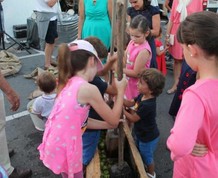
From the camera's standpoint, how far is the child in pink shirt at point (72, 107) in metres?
1.73

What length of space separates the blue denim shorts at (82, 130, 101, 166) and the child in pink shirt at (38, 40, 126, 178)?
50cm

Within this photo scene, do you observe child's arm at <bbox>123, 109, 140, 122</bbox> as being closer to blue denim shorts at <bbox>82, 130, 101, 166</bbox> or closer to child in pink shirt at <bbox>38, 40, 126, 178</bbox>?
blue denim shorts at <bbox>82, 130, 101, 166</bbox>

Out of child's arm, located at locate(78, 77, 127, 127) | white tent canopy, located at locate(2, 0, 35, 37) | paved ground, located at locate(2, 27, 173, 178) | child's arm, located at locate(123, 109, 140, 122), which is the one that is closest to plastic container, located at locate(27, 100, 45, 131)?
paved ground, located at locate(2, 27, 173, 178)

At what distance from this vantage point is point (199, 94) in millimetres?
1224

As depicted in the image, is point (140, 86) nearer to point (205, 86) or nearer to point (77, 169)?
point (77, 169)

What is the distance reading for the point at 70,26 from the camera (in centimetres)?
689

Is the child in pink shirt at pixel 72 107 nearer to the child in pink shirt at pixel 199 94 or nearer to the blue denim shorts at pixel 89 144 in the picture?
the blue denim shorts at pixel 89 144

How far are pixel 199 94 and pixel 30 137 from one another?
2.70 m

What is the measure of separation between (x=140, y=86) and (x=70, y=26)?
4.91 meters

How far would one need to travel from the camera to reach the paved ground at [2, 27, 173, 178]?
2.91m

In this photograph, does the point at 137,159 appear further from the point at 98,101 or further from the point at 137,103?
the point at 98,101

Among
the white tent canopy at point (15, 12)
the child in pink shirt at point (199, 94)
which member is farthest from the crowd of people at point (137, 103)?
the white tent canopy at point (15, 12)

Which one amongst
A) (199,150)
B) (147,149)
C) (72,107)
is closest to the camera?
(199,150)

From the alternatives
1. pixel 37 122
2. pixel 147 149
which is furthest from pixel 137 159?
pixel 37 122
